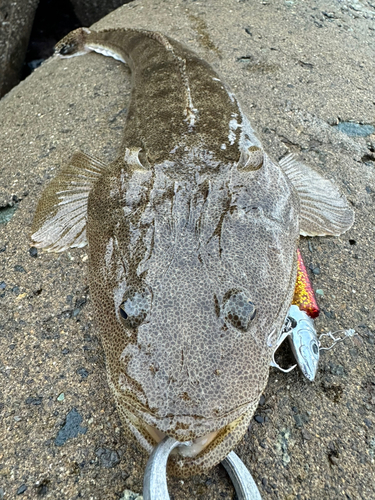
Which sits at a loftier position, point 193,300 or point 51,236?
point 193,300

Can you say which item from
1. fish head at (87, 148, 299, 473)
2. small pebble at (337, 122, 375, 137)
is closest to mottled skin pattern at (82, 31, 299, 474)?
fish head at (87, 148, 299, 473)

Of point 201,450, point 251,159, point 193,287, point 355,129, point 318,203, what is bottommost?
point 201,450

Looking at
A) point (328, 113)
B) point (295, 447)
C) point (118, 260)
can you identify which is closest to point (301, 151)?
point (328, 113)

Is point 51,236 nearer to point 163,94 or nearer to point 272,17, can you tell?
point 163,94

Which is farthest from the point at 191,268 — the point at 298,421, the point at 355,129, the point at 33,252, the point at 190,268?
the point at 355,129

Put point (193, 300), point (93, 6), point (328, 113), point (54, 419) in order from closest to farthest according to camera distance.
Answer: point (193, 300)
point (54, 419)
point (328, 113)
point (93, 6)

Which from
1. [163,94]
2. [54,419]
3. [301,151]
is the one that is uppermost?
[163,94]

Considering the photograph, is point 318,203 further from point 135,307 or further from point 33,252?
point 33,252
